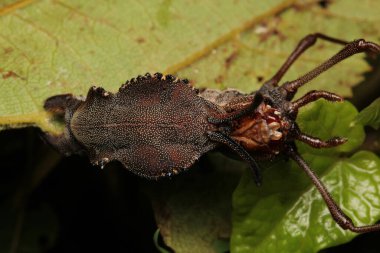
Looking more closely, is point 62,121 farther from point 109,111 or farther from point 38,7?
point 38,7

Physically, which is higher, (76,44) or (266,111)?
(266,111)

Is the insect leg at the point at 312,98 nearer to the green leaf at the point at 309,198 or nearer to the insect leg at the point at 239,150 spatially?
the green leaf at the point at 309,198

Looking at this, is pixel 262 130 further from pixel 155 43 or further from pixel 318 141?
pixel 155 43

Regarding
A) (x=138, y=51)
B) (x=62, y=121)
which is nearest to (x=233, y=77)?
(x=138, y=51)

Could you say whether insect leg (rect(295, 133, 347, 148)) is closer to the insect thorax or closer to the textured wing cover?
the insect thorax

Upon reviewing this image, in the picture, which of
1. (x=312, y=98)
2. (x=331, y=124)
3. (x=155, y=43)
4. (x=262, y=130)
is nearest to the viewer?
(x=262, y=130)

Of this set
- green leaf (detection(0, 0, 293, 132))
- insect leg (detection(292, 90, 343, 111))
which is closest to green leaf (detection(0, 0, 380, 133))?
green leaf (detection(0, 0, 293, 132))

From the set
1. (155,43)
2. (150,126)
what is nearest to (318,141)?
(150,126)
